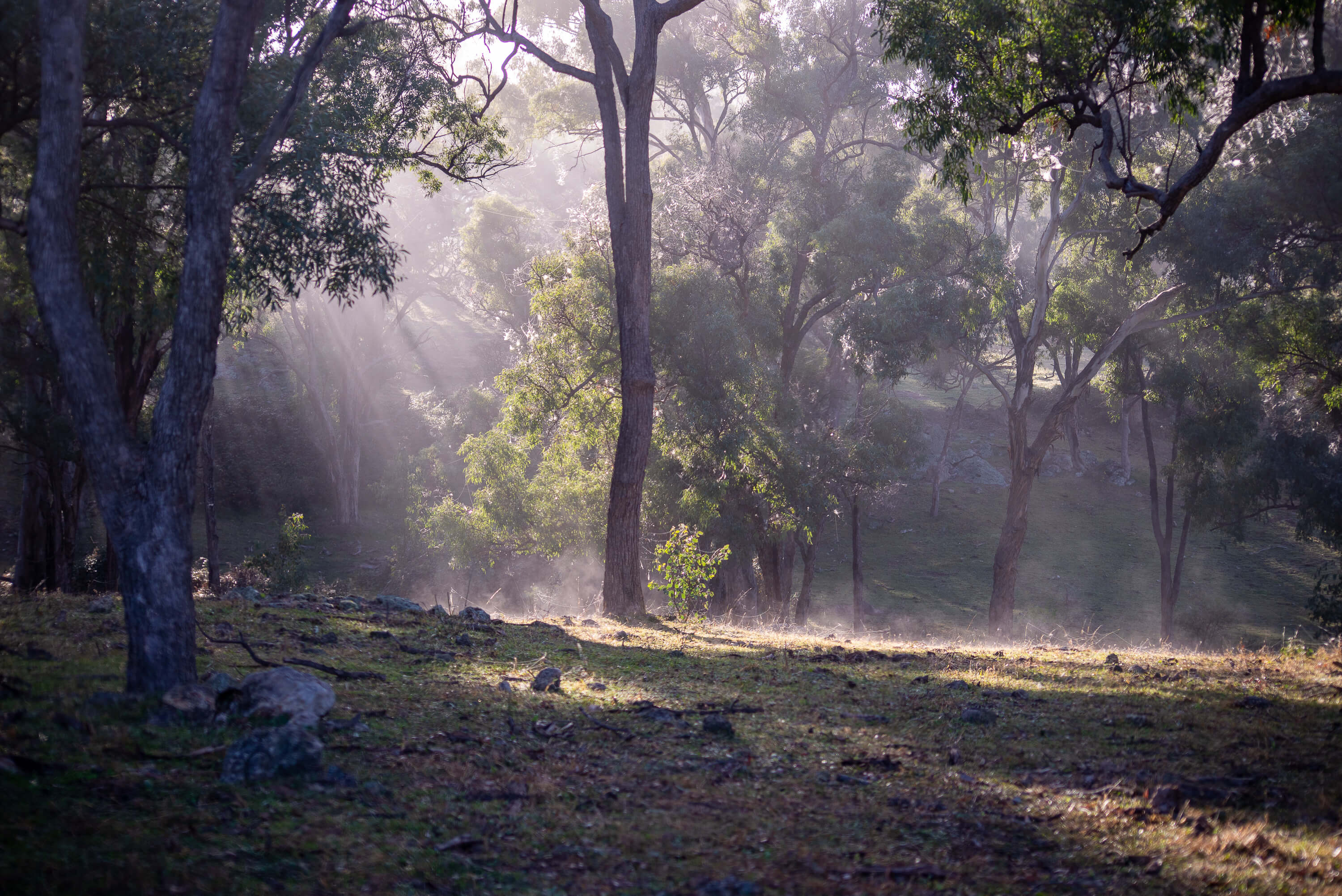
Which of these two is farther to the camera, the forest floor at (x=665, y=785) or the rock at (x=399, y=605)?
the rock at (x=399, y=605)

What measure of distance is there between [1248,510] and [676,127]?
23.0 m

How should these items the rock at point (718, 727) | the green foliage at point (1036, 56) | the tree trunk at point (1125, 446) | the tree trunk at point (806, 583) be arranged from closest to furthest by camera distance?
1. the rock at point (718, 727)
2. the green foliage at point (1036, 56)
3. the tree trunk at point (806, 583)
4. the tree trunk at point (1125, 446)

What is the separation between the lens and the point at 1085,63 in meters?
8.45

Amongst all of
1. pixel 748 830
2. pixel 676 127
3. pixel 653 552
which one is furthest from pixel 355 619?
pixel 676 127

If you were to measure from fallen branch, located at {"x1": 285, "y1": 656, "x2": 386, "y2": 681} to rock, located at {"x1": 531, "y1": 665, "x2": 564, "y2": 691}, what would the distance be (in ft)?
3.84

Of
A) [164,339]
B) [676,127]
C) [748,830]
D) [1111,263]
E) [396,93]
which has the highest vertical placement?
[676,127]

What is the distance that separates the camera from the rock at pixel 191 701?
4.93 metres

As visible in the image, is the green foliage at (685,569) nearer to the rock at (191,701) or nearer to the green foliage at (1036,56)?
the green foliage at (1036,56)

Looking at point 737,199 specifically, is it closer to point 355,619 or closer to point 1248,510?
point 355,619

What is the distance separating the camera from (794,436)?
21391 mm

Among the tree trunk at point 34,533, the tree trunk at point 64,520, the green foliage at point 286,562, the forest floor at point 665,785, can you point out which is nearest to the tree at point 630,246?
the forest floor at point 665,785

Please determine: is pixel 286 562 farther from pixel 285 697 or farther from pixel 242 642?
pixel 285 697

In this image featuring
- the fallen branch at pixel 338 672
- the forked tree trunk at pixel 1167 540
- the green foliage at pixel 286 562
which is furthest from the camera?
the forked tree trunk at pixel 1167 540

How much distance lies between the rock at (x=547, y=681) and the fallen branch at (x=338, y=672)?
46.1 inches
